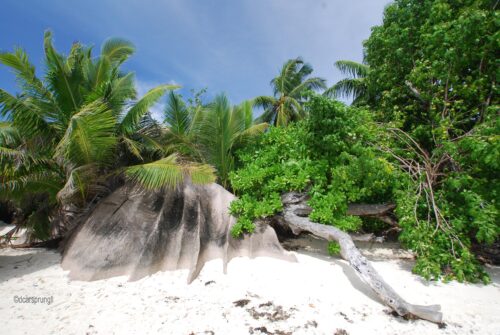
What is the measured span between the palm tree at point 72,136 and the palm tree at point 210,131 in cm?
61

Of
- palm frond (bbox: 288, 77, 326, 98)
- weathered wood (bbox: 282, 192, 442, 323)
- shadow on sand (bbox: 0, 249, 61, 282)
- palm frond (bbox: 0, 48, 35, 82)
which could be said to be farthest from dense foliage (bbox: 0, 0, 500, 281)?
palm frond (bbox: 288, 77, 326, 98)

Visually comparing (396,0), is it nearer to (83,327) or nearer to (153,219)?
(153,219)

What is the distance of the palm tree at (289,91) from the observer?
683 inches

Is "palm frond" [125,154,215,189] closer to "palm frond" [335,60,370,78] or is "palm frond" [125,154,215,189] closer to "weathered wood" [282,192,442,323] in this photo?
"weathered wood" [282,192,442,323]

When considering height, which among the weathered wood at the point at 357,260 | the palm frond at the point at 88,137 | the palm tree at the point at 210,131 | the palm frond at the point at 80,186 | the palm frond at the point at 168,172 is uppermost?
the palm tree at the point at 210,131

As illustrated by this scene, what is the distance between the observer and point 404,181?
5680 mm

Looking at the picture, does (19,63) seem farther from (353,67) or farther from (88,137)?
(353,67)

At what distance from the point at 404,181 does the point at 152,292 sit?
535cm

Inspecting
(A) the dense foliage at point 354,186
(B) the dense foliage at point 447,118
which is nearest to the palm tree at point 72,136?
(A) the dense foliage at point 354,186

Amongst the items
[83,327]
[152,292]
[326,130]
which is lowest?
[83,327]

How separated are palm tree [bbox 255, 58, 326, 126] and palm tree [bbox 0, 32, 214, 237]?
11.3 metres

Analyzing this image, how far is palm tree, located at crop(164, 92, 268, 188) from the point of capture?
7223 millimetres

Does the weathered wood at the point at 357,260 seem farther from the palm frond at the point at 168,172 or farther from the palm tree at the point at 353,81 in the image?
A: the palm tree at the point at 353,81

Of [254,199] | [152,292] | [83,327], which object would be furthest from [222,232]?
[83,327]
